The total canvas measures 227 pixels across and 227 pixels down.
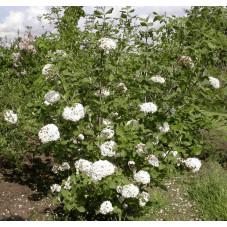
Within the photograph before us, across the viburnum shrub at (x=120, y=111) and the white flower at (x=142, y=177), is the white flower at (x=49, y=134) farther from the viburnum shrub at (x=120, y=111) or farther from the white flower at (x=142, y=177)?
the white flower at (x=142, y=177)

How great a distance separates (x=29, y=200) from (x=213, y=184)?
2658 millimetres

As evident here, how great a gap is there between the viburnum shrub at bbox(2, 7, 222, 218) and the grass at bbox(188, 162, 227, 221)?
37.9 inches

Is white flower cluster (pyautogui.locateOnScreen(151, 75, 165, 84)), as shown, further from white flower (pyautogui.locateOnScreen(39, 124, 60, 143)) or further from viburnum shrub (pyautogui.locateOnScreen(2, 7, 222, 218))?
white flower (pyautogui.locateOnScreen(39, 124, 60, 143))

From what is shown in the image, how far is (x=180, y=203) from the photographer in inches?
153

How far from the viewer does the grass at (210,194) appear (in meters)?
3.43

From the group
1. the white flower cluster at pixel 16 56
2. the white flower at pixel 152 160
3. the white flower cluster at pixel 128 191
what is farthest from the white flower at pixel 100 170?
the white flower cluster at pixel 16 56

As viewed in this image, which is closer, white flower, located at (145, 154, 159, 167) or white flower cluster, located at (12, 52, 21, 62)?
white flower, located at (145, 154, 159, 167)

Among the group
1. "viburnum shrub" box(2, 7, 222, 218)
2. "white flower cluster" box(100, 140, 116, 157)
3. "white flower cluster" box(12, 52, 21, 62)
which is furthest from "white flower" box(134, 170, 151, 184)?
"white flower cluster" box(12, 52, 21, 62)

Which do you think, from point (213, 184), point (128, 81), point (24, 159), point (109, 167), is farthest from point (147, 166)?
point (24, 159)

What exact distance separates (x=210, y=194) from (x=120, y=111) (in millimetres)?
1941

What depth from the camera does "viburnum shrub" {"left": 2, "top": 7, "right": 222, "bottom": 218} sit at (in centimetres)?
254

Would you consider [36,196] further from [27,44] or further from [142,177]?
[27,44]

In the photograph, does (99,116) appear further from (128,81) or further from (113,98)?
(128,81)

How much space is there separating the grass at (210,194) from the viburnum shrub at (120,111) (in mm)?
962
